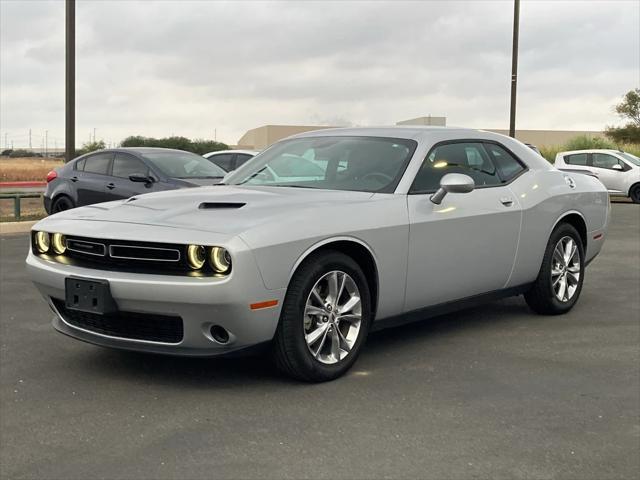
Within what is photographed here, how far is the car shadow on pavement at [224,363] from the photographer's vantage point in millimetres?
4940

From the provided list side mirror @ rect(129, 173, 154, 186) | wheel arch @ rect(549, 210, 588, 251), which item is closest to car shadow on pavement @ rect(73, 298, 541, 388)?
wheel arch @ rect(549, 210, 588, 251)

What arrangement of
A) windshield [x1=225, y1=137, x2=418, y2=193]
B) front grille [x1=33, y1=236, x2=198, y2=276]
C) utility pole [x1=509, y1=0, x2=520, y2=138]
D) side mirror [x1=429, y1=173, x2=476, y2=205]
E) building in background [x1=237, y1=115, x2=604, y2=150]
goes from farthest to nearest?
building in background [x1=237, y1=115, x2=604, y2=150] < utility pole [x1=509, y1=0, x2=520, y2=138] < windshield [x1=225, y1=137, x2=418, y2=193] < side mirror [x1=429, y1=173, x2=476, y2=205] < front grille [x1=33, y1=236, x2=198, y2=276]

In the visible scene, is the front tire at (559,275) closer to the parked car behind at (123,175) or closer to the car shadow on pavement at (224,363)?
the car shadow on pavement at (224,363)

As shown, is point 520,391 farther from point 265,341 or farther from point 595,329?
point 595,329

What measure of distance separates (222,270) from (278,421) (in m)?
0.82

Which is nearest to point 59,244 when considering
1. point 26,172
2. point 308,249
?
point 308,249

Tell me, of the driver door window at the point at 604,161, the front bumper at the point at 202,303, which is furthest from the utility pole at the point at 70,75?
the driver door window at the point at 604,161

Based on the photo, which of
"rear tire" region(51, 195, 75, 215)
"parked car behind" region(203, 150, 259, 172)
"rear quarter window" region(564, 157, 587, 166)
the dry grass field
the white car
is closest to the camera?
"rear tire" region(51, 195, 75, 215)

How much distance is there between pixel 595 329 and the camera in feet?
21.3

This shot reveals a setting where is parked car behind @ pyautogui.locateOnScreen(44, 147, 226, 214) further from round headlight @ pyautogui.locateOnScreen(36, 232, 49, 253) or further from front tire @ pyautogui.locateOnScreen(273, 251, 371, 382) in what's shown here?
front tire @ pyautogui.locateOnScreen(273, 251, 371, 382)

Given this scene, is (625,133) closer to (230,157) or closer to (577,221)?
(230,157)

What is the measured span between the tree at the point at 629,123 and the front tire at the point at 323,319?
49483 millimetres

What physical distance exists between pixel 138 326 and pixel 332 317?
3.58ft

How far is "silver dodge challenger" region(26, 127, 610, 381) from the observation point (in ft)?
14.7
